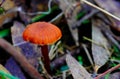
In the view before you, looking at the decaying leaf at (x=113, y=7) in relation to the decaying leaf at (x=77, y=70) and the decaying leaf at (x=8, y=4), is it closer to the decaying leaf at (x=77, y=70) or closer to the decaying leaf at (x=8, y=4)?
the decaying leaf at (x=77, y=70)

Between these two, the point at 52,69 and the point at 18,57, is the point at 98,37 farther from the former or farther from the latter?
the point at 18,57

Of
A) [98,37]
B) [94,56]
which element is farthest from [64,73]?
[98,37]

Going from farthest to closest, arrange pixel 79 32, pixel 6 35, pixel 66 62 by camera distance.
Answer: pixel 79 32
pixel 6 35
pixel 66 62

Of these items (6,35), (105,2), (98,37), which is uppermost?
(6,35)

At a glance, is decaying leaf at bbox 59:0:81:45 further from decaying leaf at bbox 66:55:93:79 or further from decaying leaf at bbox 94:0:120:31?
decaying leaf at bbox 66:55:93:79

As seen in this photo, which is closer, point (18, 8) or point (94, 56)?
point (94, 56)

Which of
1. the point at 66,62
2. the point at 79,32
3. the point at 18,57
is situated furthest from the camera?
the point at 79,32

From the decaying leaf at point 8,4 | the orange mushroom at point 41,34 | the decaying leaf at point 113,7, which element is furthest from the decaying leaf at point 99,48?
the decaying leaf at point 8,4
